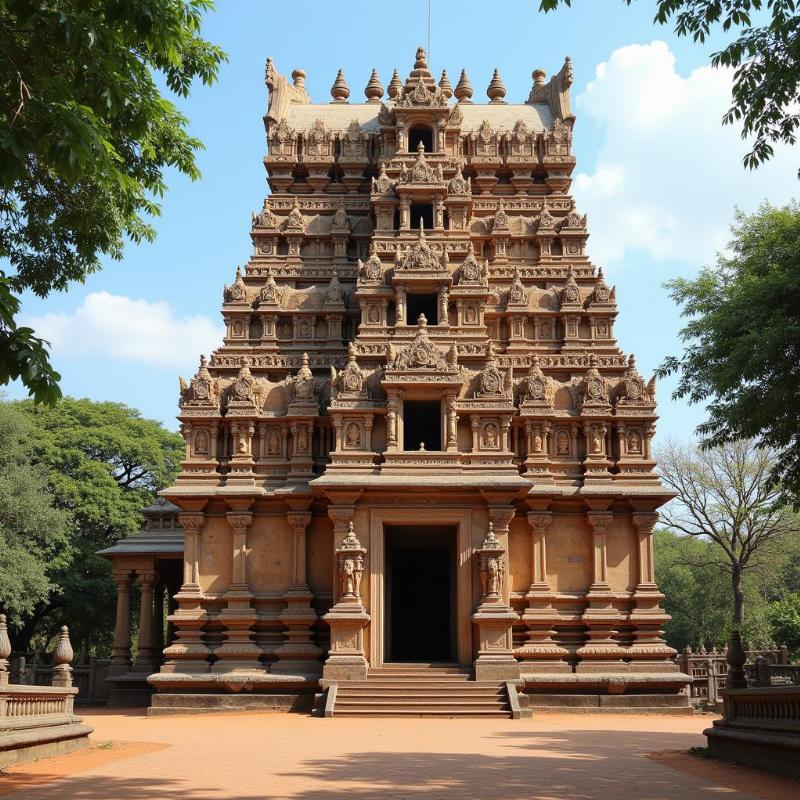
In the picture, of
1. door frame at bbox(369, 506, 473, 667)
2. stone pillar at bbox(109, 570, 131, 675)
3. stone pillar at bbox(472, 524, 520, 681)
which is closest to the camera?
stone pillar at bbox(472, 524, 520, 681)

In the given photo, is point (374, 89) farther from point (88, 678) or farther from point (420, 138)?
point (88, 678)

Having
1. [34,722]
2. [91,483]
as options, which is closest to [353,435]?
[34,722]

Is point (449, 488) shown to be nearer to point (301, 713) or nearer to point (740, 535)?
point (301, 713)

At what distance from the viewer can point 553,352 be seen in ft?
101

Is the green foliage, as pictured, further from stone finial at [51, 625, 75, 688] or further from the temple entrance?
stone finial at [51, 625, 75, 688]

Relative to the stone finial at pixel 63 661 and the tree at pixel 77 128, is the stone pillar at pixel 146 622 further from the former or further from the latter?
the tree at pixel 77 128

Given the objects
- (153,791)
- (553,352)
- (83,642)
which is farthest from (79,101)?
(83,642)

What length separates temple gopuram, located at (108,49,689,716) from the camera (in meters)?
25.2

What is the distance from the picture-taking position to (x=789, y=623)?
34.4m

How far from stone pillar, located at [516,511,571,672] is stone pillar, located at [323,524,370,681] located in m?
4.58

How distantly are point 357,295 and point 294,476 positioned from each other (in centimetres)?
607

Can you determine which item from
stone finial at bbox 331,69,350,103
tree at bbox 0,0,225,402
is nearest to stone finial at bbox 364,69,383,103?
stone finial at bbox 331,69,350,103

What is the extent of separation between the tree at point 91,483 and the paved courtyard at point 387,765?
21048 mm

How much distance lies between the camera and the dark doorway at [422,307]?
30312mm
